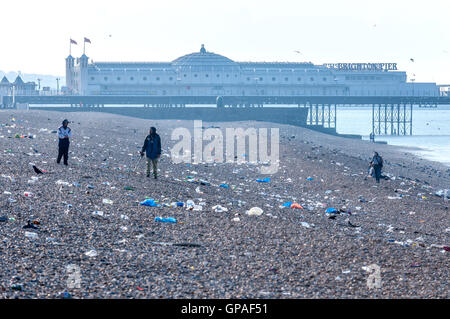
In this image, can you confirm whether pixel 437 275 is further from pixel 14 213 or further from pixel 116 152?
pixel 116 152

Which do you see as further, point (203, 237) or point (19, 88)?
point (19, 88)

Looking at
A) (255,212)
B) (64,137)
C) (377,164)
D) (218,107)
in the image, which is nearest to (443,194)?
(377,164)

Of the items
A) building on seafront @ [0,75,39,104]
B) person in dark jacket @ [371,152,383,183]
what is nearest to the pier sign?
building on seafront @ [0,75,39,104]

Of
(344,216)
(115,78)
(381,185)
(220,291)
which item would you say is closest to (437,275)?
(220,291)

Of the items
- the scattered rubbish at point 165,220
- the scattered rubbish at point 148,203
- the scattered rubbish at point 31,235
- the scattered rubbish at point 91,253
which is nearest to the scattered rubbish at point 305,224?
the scattered rubbish at point 165,220

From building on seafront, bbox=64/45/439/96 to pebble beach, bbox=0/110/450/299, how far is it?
7549 centimetres

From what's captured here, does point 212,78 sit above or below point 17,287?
above

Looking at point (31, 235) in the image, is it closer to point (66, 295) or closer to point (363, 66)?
point (66, 295)

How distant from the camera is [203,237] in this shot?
30.8 ft

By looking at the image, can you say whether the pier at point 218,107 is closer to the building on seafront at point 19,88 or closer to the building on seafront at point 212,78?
the building on seafront at point 19,88

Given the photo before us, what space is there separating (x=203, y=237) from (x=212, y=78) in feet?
287

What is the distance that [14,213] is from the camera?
947 cm

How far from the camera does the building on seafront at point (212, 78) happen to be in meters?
91.7
